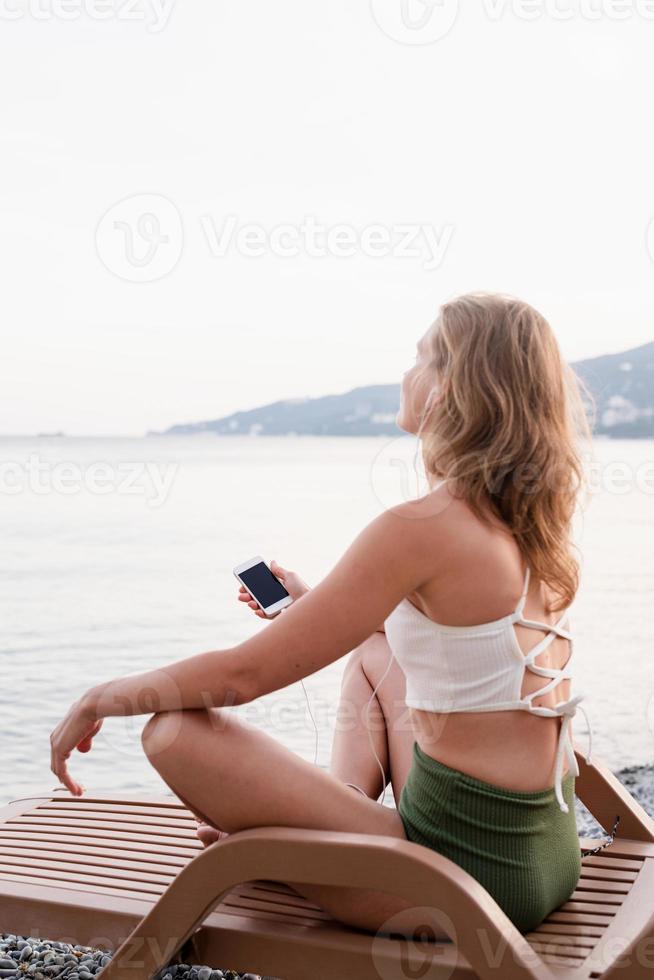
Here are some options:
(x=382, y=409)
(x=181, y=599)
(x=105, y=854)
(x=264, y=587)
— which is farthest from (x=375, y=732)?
(x=382, y=409)

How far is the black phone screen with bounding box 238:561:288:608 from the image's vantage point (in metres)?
2.84

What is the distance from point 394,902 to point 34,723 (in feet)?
16.3

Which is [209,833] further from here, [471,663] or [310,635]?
[471,663]

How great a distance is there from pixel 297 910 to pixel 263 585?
0.87 m

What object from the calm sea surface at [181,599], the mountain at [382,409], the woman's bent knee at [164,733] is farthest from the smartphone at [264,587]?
the mountain at [382,409]

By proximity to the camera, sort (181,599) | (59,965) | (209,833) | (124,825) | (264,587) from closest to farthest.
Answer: (209,833)
(264,587)
(124,825)
(59,965)
(181,599)

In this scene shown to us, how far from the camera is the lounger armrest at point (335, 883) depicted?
6.14 ft

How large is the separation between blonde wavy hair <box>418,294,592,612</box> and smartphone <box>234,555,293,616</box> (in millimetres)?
776

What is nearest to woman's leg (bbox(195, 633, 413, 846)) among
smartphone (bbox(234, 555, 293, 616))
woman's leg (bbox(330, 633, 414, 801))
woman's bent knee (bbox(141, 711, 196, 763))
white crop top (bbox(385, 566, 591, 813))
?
woman's leg (bbox(330, 633, 414, 801))

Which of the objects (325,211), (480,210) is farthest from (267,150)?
(480,210)

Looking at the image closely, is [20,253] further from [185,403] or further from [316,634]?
[316,634]

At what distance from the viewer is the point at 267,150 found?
111 ft

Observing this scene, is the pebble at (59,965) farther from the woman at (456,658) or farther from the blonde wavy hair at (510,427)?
the blonde wavy hair at (510,427)

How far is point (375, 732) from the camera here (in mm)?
2684
